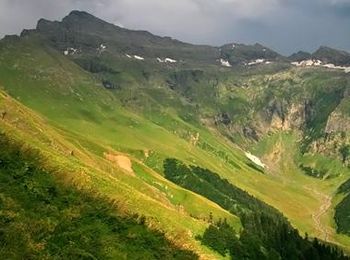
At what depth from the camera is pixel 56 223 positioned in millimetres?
66062

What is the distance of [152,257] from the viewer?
70.8 metres

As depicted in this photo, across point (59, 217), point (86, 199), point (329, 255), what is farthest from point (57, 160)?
point (329, 255)

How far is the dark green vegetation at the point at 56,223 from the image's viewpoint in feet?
203

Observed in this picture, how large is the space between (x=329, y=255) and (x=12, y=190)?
153466 millimetres

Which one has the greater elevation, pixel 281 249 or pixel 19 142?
pixel 19 142

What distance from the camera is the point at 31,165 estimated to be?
2980 inches

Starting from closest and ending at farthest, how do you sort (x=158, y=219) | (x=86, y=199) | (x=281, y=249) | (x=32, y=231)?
(x=32, y=231) < (x=86, y=199) < (x=158, y=219) < (x=281, y=249)

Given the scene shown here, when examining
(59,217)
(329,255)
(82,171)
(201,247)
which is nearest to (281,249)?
(329,255)

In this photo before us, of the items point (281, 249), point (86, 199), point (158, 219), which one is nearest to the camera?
point (86, 199)

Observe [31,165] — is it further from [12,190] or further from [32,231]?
[32,231]

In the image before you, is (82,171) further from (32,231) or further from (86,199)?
(32,231)

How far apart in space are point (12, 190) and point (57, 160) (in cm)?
1398

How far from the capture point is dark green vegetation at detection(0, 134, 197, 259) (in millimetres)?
61750

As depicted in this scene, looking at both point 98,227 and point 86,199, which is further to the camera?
point 86,199
